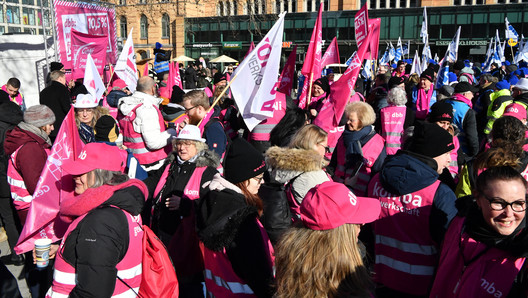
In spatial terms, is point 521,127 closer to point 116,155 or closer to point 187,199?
point 187,199

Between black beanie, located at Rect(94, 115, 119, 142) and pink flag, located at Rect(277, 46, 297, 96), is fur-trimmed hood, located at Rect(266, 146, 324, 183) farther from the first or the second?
pink flag, located at Rect(277, 46, 297, 96)

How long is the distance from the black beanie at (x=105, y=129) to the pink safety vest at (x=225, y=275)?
338 cm

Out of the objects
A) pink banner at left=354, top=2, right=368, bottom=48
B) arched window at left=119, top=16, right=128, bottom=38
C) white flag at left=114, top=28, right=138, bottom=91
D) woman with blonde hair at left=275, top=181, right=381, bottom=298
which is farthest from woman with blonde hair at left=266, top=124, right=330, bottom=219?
arched window at left=119, top=16, right=128, bottom=38

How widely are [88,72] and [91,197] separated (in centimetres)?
563

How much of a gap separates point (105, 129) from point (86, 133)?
0.80 feet

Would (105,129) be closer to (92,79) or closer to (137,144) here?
(137,144)

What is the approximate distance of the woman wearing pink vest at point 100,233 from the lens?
7.80 feet

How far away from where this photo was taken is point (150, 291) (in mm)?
2787

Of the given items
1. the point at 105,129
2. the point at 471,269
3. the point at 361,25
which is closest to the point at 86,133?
the point at 105,129

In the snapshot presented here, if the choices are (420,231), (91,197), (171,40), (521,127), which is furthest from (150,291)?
(171,40)

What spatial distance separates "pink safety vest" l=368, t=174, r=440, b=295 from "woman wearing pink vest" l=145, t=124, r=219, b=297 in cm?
137

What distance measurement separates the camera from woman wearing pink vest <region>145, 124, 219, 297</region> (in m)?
3.60

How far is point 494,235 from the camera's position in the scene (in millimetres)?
2201

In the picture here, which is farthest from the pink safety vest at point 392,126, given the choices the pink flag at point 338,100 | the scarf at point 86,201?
the scarf at point 86,201
